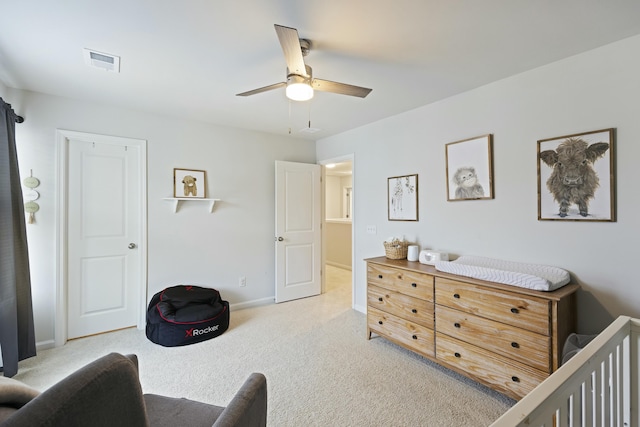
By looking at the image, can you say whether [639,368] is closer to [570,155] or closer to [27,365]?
[570,155]

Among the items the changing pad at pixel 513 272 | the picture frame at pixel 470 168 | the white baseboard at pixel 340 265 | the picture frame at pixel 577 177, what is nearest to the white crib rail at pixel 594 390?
the changing pad at pixel 513 272

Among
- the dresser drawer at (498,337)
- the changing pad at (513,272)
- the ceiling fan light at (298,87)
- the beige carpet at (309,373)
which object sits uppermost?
the ceiling fan light at (298,87)

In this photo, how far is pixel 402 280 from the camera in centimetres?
254

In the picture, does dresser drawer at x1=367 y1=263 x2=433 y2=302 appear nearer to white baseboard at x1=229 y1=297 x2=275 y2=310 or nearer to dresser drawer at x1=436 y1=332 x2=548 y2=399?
dresser drawer at x1=436 y1=332 x2=548 y2=399

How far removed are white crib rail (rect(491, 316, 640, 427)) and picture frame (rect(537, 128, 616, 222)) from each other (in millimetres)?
779

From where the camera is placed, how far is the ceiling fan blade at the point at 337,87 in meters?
1.81

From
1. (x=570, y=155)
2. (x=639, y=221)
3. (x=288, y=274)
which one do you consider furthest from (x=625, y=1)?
(x=288, y=274)

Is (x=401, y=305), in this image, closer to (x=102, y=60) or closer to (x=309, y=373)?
(x=309, y=373)

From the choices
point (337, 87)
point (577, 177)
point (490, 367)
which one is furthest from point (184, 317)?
point (577, 177)

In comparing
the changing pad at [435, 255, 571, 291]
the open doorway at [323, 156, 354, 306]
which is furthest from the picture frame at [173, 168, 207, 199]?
the changing pad at [435, 255, 571, 291]

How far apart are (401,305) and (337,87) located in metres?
1.92

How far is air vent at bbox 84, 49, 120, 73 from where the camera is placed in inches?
76.3

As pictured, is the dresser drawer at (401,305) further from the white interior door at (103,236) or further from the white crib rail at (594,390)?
the white interior door at (103,236)

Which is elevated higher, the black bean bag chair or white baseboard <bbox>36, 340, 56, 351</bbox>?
the black bean bag chair
